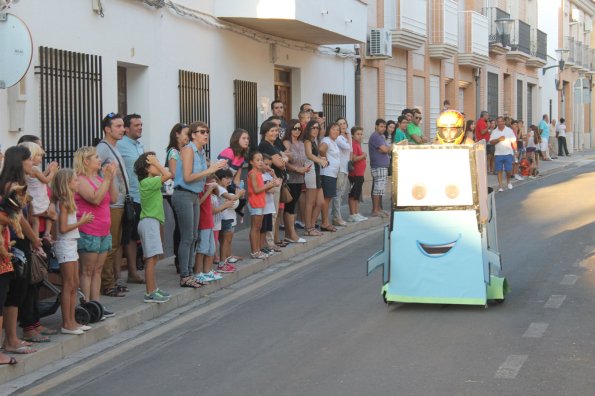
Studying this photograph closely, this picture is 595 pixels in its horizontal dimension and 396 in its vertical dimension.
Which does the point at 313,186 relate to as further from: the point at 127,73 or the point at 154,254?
the point at 154,254

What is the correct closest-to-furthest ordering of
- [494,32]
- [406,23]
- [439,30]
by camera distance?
[406,23]
[439,30]
[494,32]

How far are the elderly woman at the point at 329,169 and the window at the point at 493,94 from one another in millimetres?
22748

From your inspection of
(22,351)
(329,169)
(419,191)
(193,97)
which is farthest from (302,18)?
(22,351)

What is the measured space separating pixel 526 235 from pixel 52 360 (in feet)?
28.7

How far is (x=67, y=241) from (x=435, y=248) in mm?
3481

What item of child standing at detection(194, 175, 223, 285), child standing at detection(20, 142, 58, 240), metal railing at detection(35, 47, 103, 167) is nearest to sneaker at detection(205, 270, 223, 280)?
child standing at detection(194, 175, 223, 285)

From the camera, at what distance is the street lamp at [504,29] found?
119ft

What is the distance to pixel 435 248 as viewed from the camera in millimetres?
9453

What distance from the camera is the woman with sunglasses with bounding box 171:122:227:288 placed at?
34.0 ft

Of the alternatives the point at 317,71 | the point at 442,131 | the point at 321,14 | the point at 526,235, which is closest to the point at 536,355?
the point at 442,131

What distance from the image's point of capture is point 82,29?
1245 centimetres

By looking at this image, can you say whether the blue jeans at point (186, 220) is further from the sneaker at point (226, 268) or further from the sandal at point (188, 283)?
the sneaker at point (226, 268)

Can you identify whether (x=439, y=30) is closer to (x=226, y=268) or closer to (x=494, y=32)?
(x=494, y=32)

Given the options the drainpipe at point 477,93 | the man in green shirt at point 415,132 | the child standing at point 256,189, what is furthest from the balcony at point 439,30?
the child standing at point 256,189
